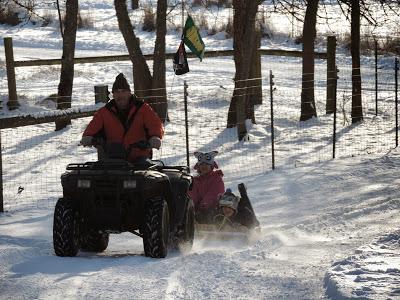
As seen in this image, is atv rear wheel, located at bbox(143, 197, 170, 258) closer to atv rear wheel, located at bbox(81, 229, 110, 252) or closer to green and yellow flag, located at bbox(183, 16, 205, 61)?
atv rear wheel, located at bbox(81, 229, 110, 252)

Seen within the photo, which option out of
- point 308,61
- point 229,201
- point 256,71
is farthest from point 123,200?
point 256,71

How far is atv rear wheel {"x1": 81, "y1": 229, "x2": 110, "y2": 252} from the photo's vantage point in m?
8.23

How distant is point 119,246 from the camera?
9.02 metres

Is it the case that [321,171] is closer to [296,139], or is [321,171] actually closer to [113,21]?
[296,139]

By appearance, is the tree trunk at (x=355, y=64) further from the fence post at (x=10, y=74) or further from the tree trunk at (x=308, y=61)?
the fence post at (x=10, y=74)

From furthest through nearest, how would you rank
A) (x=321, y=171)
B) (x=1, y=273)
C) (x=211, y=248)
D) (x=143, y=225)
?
(x=321, y=171) → (x=211, y=248) → (x=143, y=225) → (x=1, y=273)

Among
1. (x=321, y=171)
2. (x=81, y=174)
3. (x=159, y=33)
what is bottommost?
(x=321, y=171)

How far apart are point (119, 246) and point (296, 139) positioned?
342 inches

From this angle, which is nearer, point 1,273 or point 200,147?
point 1,273

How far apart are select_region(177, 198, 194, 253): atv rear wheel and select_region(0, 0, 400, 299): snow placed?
32cm

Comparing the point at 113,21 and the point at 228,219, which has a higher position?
the point at 113,21

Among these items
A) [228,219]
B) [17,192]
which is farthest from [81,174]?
[17,192]

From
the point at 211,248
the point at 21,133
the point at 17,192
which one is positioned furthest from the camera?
the point at 21,133

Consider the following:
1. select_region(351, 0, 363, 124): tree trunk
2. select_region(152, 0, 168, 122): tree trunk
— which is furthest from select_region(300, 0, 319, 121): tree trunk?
select_region(152, 0, 168, 122): tree trunk
